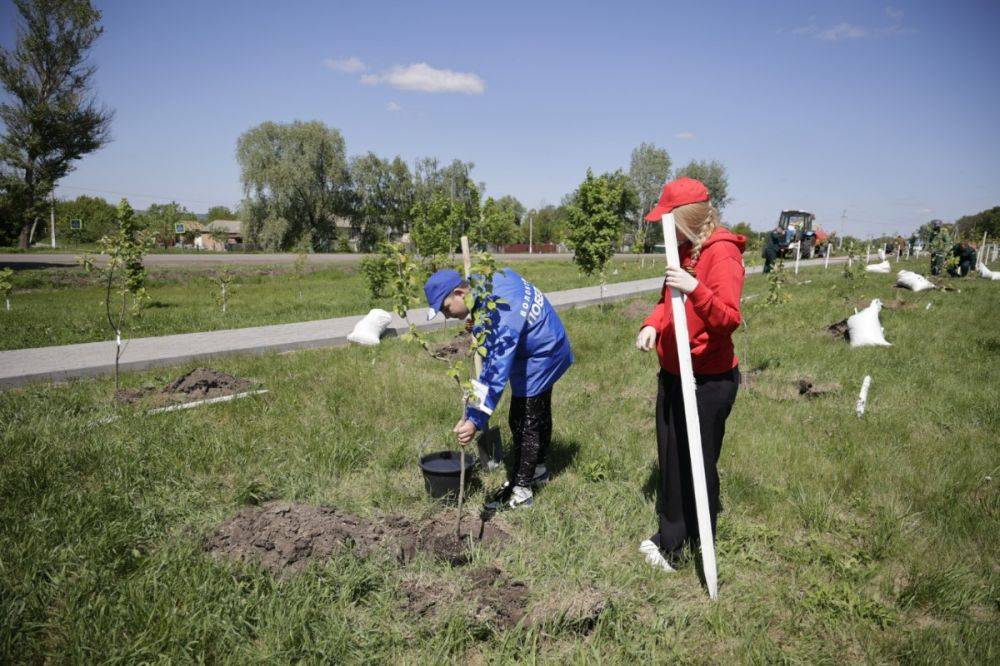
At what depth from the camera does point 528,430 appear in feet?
11.7

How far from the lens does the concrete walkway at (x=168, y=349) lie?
641cm

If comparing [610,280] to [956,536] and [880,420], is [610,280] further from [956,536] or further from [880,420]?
[956,536]

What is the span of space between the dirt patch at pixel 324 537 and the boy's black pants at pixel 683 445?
94 cm

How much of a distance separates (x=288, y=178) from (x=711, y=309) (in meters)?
43.7

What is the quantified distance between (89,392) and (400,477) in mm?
3968

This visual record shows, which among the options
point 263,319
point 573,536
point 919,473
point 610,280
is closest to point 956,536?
point 919,473

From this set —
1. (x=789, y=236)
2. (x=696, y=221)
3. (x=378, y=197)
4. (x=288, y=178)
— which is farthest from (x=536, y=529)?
(x=378, y=197)

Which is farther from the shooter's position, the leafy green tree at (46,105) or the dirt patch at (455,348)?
the leafy green tree at (46,105)

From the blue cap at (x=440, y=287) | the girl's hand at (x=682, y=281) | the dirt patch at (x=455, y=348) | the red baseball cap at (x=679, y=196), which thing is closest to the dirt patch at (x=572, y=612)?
the girl's hand at (x=682, y=281)

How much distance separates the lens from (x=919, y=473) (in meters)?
3.87

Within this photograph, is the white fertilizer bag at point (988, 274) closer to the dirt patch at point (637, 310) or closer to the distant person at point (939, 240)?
the distant person at point (939, 240)

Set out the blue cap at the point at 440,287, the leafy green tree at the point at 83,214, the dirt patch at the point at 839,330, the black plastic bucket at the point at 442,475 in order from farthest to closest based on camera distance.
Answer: the leafy green tree at the point at 83,214 → the dirt patch at the point at 839,330 → the black plastic bucket at the point at 442,475 → the blue cap at the point at 440,287

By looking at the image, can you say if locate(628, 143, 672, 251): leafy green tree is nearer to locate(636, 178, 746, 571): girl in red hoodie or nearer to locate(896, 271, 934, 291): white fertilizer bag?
locate(896, 271, 934, 291): white fertilizer bag

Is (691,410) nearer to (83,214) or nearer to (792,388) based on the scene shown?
(792,388)
